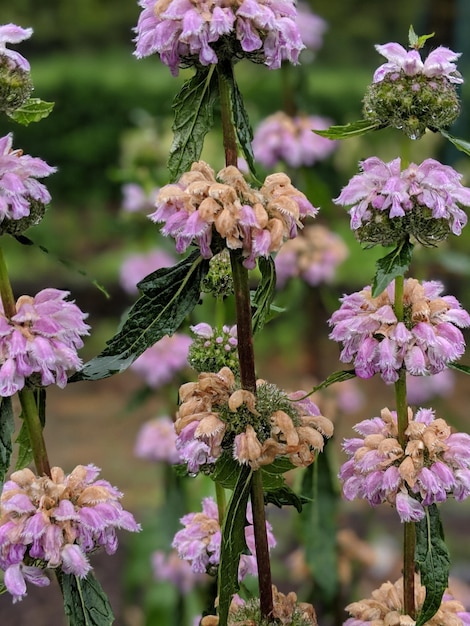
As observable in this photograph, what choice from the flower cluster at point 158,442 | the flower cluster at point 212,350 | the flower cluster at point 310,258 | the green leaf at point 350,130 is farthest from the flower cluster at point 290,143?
the green leaf at point 350,130

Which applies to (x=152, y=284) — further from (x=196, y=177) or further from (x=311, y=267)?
(x=311, y=267)

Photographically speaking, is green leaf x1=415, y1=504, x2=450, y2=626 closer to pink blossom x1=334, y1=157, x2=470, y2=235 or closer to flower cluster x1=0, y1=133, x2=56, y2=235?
pink blossom x1=334, y1=157, x2=470, y2=235

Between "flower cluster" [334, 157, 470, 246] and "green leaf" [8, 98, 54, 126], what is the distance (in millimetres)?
378

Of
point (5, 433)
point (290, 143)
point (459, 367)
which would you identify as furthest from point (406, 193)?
point (290, 143)

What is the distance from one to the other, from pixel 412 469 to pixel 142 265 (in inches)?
75.5

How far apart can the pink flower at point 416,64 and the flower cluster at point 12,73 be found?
0.41m

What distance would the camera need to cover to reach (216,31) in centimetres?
97

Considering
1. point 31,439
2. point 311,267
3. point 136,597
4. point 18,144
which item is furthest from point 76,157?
point 31,439

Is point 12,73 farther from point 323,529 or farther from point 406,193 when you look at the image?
point 323,529

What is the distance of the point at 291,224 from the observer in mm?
1040

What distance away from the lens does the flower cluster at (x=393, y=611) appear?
1195 millimetres

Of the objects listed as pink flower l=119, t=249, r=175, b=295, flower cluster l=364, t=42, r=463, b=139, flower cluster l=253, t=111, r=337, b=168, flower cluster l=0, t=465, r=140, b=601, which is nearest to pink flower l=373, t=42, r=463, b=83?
flower cluster l=364, t=42, r=463, b=139

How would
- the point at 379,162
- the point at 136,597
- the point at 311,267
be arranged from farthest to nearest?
the point at 136,597, the point at 311,267, the point at 379,162

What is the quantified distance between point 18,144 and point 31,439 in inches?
300
